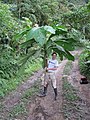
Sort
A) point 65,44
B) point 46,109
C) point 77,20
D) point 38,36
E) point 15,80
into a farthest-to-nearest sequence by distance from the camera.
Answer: point 77,20 → point 15,80 → point 46,109 → point 65,44 → point 38,36

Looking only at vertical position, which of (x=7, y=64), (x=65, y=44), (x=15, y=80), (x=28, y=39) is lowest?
(x=15, y=80)

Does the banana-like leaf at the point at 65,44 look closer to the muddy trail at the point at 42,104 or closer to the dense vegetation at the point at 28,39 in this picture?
the dense vegetation at the point at 28,39

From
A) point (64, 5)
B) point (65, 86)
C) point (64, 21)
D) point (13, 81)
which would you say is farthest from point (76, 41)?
point (64, 5)

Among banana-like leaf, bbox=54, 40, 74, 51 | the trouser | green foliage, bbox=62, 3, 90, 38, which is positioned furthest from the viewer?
green foliage, bbox=62, 3, 90, 38

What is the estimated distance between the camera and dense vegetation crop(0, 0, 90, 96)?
6.79 meters

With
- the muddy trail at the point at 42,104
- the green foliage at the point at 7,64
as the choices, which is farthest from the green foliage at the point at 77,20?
the muddy trail at the point at 42,104

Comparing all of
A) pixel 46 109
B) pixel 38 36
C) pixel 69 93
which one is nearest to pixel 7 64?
pixel 69 93

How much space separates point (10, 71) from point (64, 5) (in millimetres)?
23484

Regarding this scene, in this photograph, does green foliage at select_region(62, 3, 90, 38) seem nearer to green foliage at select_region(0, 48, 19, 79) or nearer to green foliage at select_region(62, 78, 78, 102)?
green foliage at select_region(0, 48, 19, 79)

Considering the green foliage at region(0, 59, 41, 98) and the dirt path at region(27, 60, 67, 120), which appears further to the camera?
the green foliage at region(0, 59, 41, 98)

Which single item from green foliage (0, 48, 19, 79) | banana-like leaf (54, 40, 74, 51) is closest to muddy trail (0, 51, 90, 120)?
green foliage (0, 48, 19, 79)

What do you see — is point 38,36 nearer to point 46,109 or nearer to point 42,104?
point 46,109

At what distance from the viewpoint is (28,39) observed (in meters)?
5.74

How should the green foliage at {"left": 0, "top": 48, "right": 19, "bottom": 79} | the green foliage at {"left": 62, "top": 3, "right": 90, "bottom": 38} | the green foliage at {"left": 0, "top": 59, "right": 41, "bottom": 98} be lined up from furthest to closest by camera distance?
1. the green foliage at {"left": 62, "top": 3, "right": 90, "bottom": 38}
2. the green foliage at {"left": 0, "top": 48, "right": 19, "bottom": 79}
3. the green foliage at {"left": 0, "top": 59, "right": 41, "bottom": 98}
